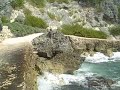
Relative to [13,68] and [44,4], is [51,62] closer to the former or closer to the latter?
[13,68]

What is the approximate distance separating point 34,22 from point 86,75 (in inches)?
762

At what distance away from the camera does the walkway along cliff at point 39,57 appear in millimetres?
21766

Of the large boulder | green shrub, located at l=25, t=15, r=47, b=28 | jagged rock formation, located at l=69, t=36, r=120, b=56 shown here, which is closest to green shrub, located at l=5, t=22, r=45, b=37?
green shrub, located at l=25, t=15, r=47, b=28

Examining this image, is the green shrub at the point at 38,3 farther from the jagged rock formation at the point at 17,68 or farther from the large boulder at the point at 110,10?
the jagged rock formation at the point at 17,68

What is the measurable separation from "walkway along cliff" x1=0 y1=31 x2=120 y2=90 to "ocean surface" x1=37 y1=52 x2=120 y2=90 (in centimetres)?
83

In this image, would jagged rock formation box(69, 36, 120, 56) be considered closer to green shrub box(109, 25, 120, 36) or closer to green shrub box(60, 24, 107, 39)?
green shrub box(60, 24, 107, 39)

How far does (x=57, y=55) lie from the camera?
106ft

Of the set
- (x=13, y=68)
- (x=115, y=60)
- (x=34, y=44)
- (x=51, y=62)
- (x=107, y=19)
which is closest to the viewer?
(x=13, y=68)

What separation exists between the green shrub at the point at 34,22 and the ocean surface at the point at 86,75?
1000 centimetres

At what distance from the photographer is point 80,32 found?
47375mm

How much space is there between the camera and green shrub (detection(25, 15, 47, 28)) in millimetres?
46797

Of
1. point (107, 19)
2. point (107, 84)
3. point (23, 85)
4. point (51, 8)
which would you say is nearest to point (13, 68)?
point (23, 85)

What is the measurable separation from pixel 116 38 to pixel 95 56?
12671 millimetres

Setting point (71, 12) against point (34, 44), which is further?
point (71, 12)
